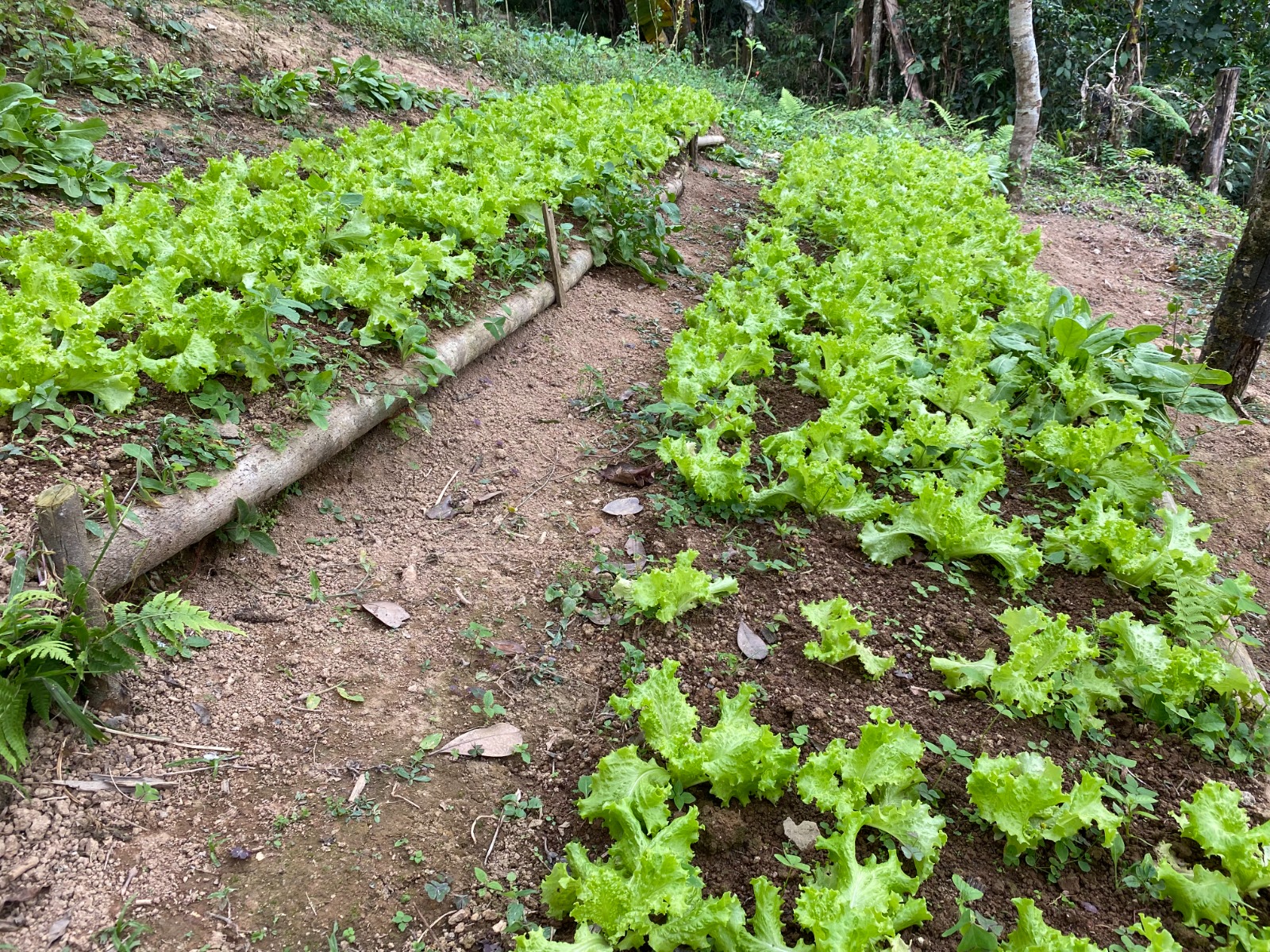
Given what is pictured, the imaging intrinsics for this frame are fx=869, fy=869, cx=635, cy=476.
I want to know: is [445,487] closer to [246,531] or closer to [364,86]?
[246,531]

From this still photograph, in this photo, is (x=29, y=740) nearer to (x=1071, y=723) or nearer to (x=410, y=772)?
(x=410, y=772)

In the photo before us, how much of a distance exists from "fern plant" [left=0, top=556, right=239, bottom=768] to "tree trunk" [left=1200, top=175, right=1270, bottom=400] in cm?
480

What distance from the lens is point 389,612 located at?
118 inches

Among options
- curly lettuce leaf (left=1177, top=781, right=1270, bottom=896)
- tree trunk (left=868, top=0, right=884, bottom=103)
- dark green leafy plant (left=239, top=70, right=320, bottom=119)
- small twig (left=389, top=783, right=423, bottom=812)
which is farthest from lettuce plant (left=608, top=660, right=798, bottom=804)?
tree trunk (left=868, top=0, right=884, bottom=103)

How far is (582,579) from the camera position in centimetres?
322

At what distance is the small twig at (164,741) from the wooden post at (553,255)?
3.20 meters

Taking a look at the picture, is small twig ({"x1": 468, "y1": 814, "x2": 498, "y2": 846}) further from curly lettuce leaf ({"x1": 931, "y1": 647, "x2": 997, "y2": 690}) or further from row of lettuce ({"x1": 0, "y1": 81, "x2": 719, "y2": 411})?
row of lettuce ({"x1": 0, "y1": 81, "x2": 719, "y2": 411})

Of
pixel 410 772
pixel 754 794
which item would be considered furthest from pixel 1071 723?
pixel 410 772

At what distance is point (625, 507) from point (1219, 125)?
1110 centimetres

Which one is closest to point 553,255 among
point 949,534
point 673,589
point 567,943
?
point 673,589

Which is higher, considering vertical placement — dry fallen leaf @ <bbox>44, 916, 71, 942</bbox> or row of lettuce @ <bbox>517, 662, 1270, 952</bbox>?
row of lettuce @ <bbox>517, 662, 1270, 952</bbox>

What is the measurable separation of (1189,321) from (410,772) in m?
6.08

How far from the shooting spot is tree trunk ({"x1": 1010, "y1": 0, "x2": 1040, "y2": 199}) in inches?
343

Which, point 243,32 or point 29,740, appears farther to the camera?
point 243,32
